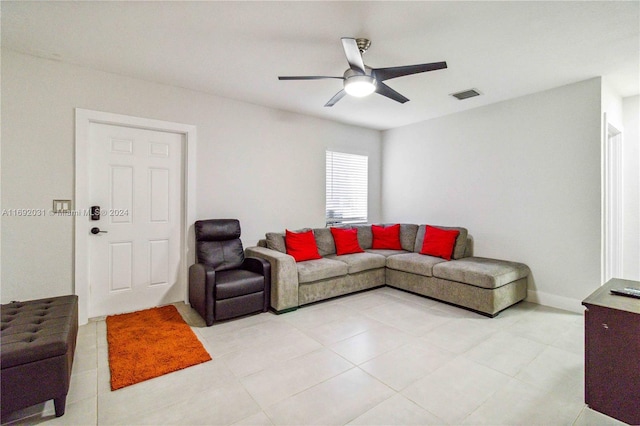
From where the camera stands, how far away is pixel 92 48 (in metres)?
2.65

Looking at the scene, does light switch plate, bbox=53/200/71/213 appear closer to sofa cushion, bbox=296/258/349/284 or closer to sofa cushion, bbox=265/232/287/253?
sofa cushion, bbox=265/232/287/253

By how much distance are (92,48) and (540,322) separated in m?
5.16

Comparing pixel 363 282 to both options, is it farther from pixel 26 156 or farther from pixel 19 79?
pixel 19 79

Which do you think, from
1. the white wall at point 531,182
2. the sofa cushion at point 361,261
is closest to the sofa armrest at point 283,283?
the sofa cushion at point 361,261

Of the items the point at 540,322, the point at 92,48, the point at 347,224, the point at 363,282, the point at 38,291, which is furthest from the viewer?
the point at 347,224

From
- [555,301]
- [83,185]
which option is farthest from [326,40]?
[555,301]

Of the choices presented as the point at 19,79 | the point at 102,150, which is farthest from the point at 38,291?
the point at 19,79

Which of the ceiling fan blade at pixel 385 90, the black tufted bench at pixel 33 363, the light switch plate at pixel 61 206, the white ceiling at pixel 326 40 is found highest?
the white ceiling at pixel 326 40

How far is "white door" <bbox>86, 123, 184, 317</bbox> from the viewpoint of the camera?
3.22 m

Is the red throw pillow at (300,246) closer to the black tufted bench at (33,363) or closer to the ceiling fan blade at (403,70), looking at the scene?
the ceiling fan blade at (403,70)

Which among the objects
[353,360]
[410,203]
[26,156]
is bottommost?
[353,360]

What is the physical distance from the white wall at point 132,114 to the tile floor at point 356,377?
953mm

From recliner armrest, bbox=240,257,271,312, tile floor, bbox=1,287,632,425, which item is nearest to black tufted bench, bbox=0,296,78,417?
tile floor, bbox=1,287,632,425

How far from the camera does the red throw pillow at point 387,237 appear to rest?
4934 mm
